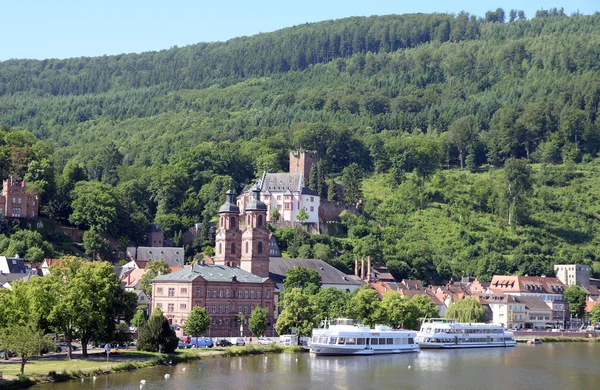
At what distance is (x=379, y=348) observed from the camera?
101812mm

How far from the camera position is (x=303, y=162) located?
569ft

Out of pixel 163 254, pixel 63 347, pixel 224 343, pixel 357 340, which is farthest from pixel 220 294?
pixel 163 254

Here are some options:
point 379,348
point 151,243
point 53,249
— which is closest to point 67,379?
point 379,348

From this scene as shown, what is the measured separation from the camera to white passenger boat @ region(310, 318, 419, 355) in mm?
97938

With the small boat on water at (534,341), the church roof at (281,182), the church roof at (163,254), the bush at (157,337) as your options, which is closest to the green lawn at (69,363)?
the bush at (157,337)

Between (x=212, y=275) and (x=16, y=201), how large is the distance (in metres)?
36.2

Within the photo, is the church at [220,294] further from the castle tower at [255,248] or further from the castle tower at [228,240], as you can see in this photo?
the castle tower at [228,240]

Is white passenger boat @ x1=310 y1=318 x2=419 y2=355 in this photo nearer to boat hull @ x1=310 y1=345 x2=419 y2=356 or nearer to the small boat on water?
boat hull @ x1=310 y1=345 x2=419 y2=356

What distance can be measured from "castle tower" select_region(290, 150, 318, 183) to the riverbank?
8052 cm

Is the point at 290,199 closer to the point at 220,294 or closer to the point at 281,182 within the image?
the point at 281,182

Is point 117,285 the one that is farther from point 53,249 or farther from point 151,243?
point 151,243

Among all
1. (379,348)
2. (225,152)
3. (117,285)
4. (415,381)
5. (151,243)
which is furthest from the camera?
(225,152)

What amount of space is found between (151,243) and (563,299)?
57752 millimetres

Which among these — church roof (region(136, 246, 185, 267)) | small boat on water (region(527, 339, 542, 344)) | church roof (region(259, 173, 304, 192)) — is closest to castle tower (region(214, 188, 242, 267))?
church roof (region(136, 246, 185, 267))
